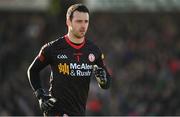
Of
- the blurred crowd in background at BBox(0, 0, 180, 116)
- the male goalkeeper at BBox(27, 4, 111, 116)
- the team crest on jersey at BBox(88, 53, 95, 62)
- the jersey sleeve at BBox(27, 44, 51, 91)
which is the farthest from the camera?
the blurred crowd in background at BBox(0, 0, 180, 116)

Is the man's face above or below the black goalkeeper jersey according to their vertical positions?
above

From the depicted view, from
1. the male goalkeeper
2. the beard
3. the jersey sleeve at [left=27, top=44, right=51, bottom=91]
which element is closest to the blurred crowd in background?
the jersey sleeve at [left=27, top=44, right=51, bottom=91]

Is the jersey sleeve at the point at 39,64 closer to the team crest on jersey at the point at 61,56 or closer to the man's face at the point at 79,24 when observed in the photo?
the team crest on jersey at the point at 61,56

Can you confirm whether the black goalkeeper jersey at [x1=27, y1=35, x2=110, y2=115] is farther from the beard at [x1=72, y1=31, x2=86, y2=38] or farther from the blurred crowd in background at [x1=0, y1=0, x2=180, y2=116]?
the blurred crowd in background at [x1=0, y1=0, x2=180, y2=116]

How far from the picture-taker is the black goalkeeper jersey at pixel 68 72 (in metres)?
8.45

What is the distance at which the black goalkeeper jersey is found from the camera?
845cm

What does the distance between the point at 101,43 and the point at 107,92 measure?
483cm

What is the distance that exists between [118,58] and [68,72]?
40.4ft

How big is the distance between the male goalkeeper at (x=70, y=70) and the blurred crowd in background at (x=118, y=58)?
7838 mm

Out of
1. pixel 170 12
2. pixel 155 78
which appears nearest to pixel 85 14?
pixel 155 78

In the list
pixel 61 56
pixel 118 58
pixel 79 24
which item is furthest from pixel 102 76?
pixel 118 58

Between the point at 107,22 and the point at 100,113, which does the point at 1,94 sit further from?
the point at 107,22

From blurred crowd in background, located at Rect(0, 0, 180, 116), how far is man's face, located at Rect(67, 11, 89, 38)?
8.05m

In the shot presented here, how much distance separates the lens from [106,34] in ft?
78.0
